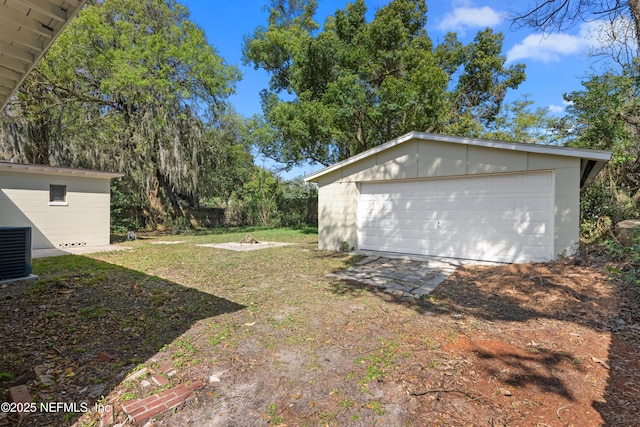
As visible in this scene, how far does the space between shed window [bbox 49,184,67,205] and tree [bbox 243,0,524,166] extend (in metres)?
8.47

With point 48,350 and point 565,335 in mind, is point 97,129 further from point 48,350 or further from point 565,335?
point 565,335

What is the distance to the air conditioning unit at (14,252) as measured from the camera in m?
5.05

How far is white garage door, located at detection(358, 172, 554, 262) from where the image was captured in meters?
6.34

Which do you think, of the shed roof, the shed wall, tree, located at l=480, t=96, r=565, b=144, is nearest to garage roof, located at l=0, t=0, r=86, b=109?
the shed roof

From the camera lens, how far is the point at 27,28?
102 inches

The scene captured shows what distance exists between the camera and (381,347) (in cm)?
292

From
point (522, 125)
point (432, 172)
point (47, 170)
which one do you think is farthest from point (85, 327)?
point (522, 125)

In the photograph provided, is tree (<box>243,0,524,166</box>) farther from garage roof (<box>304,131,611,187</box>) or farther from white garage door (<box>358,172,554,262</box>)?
white garage door (<box>358,172,554,262</box>)

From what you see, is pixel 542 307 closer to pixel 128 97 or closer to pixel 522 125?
pixel 128 97

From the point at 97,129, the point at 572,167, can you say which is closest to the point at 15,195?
the point at 97,129

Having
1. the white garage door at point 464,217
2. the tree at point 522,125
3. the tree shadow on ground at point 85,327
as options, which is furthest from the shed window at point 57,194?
the tree at point 522,125

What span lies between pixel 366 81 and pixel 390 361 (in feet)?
47.0

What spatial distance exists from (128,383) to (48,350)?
46.2 inches

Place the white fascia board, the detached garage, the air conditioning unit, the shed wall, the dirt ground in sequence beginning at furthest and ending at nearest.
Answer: the shed wall, the detached garage, the white fascia board, the air conditioning unit, the dirt ground
